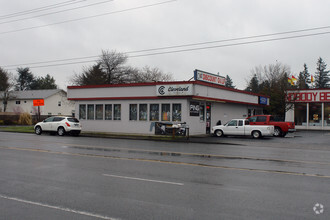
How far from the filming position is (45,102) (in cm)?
6619

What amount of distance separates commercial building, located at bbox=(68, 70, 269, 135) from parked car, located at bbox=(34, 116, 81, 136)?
3.84m

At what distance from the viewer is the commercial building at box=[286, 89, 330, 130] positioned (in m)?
41.4

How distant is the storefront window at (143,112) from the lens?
92.6 feet

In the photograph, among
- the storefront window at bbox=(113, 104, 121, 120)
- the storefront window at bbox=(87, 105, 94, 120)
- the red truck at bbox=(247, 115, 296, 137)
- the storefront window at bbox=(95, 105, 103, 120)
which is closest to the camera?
the red truck at bbox=(247, 115, 296, 137)

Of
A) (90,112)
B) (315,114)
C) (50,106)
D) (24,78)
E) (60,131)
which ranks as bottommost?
(60,131)

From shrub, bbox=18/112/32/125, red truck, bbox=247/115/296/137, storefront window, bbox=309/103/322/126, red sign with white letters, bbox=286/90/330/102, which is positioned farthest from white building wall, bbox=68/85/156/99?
storefront window, bbox=309/103/322/126

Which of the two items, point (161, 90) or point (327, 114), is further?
point (327, 114)

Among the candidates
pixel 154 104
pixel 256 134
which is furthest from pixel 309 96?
pixel 154 104

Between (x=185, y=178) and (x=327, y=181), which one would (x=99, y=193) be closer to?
(x=185, y=178)

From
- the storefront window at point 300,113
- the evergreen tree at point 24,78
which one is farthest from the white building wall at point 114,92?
the evergreen tree at point 24,78

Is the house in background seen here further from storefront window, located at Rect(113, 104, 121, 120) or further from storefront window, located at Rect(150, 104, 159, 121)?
storefront window, located at Rect(150, 104, 159, 121)

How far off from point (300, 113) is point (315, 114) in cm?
195

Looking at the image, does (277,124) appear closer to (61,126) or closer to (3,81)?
(61,126)

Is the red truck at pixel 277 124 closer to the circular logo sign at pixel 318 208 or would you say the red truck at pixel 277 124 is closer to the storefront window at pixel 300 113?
the storefront window at pixel 300 113
